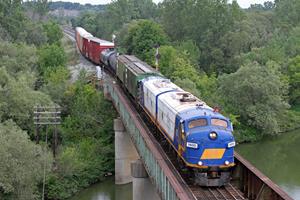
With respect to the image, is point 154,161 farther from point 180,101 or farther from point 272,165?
point 272,165

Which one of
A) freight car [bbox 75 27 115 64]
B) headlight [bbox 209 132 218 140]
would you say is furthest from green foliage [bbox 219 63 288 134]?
headlight [bbox 209 132 218 140]

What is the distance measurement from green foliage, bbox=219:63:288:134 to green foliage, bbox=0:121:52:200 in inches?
1139

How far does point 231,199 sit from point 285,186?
69.1 ft

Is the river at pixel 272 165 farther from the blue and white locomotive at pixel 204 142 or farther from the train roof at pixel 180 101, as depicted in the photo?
the blue and white locomotive at pixel 204 142

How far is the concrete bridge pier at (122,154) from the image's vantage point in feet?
136

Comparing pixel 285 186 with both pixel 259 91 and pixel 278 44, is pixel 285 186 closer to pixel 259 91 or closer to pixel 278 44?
pixel 259 91

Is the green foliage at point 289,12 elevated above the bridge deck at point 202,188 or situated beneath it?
elevated above

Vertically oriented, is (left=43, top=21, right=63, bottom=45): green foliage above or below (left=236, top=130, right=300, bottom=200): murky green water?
above

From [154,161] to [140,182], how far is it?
7.41m

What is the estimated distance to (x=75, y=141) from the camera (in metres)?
45.0

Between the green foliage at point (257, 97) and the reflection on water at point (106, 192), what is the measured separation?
20.0 meters

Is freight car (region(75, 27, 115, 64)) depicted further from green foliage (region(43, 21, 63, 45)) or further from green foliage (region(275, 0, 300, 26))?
green foliage (region(275, 0, 300, 26))

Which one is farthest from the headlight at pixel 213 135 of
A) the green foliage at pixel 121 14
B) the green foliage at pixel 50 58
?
the green foliage at pixel 121 14

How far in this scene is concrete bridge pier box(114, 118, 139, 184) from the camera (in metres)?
41.6
